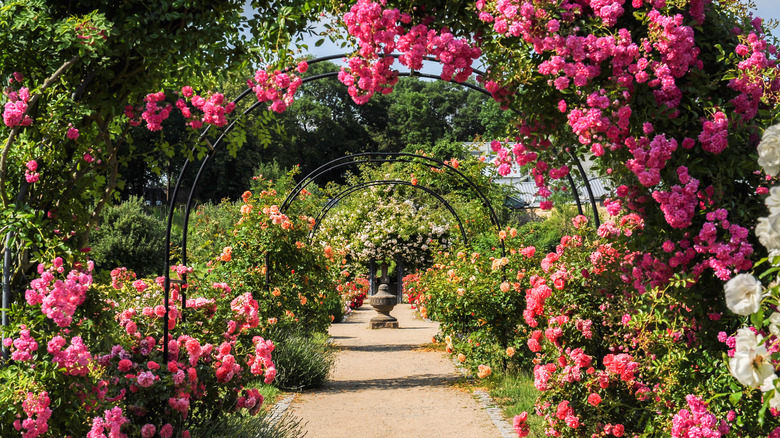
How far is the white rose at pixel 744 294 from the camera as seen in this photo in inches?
55.7

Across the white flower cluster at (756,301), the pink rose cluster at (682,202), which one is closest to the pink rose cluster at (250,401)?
the pink rose cluster at (682,202)

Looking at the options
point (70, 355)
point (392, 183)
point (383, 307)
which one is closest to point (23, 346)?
point (70, 355)

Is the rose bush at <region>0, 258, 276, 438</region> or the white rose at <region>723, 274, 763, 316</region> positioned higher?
the white rose at <region>723, 274, 763, 316</region>

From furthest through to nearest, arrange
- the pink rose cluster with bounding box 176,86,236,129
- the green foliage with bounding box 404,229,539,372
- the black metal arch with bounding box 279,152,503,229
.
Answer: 1. the black metal arch with bounding box 279,152,503,229
2. the green foliage with bounding box 404,229,539,372
3. the pink rose cluster with bounding box 176,86,236,129

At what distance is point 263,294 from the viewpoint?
7.93 m

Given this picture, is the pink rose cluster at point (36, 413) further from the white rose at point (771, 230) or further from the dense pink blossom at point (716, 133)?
the dense pink blossom at point (716, 133)

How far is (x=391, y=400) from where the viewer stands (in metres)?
6.93

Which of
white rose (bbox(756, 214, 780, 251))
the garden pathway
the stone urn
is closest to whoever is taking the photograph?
white rose (bbox(756, 214, 780, 251))

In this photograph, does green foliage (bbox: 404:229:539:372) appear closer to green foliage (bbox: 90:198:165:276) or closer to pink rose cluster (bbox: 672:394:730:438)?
pink rose cluster (bbox: 672:394:730:438)

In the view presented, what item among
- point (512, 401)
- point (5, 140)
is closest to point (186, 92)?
point (5, 140)

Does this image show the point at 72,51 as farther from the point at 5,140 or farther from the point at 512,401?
the point at 512,401

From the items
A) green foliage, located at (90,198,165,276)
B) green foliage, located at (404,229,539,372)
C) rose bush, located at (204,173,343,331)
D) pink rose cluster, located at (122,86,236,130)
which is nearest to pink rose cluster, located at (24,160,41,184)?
pink rose cluster, located at (122,86,236,130)

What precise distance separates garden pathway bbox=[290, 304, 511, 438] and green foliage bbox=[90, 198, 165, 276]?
6628 millimetres

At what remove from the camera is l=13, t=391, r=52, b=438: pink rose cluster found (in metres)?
2.81
